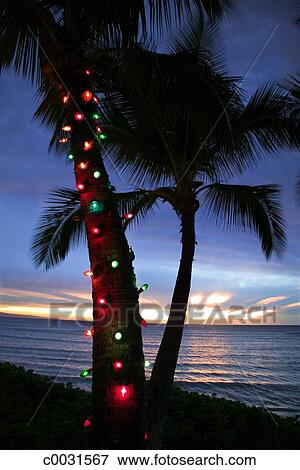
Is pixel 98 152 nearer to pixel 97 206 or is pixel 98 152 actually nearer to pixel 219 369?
pixel 97 206

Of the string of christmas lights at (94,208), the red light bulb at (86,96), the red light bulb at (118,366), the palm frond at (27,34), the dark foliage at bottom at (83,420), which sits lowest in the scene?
the dark foliage at bottom at (83,420)

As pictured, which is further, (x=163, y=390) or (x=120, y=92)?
(x=120, y=92)

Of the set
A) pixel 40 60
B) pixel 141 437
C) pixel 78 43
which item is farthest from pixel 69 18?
pixel 141 437

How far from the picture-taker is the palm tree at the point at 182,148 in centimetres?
425

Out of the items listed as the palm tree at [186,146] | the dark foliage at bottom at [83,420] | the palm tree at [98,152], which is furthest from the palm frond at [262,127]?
the dark foliage at bottom at [83,420]

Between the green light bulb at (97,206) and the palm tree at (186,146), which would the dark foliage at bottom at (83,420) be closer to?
the palm tree at (186,146)

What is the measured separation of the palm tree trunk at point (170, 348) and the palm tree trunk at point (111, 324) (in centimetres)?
132

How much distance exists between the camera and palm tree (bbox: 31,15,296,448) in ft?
13.9

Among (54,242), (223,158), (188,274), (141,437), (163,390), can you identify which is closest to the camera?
(141,437)

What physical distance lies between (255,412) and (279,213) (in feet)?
11.8

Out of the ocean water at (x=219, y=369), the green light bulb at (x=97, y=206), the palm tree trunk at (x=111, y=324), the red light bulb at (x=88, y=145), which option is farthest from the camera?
the ocean water at (x=219, y=369)

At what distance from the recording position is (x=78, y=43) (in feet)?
14.5

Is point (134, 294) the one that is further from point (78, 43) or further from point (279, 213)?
point (279, 213)

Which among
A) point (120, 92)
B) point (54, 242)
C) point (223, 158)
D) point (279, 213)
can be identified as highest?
point (120, 92)
